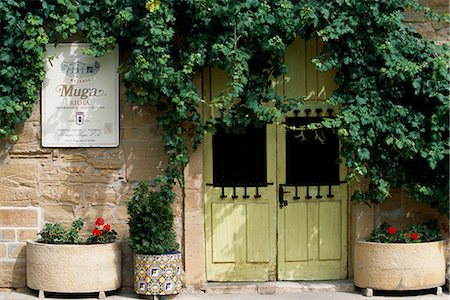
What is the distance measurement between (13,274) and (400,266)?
3687mm

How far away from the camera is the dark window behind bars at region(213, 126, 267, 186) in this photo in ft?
26.5

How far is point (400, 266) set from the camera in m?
7.57

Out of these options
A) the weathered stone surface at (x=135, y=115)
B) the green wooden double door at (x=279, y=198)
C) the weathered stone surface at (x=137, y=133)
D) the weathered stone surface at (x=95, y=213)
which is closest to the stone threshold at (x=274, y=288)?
the green wooden double door at (x=279, y=198)

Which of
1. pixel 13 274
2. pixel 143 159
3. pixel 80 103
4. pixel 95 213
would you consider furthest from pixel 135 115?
pixel 13 274

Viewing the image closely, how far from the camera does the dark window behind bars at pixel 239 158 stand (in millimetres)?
8078

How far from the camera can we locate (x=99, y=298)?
759 cm

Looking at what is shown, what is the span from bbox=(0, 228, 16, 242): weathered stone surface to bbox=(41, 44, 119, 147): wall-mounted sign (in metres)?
0.90

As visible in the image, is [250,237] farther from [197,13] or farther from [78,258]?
[197,13]

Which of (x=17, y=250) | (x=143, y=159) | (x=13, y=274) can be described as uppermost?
(x=143, y=159)

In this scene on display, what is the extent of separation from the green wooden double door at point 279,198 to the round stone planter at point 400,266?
0.52 m

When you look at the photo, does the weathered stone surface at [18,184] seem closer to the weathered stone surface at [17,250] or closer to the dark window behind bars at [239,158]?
the weathered stone surface at [17,250]

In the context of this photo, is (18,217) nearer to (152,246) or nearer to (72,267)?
(72,267)

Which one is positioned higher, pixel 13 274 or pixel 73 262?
pixel 73 262

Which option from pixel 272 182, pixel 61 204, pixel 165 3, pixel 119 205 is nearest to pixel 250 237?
pixel 272 182
